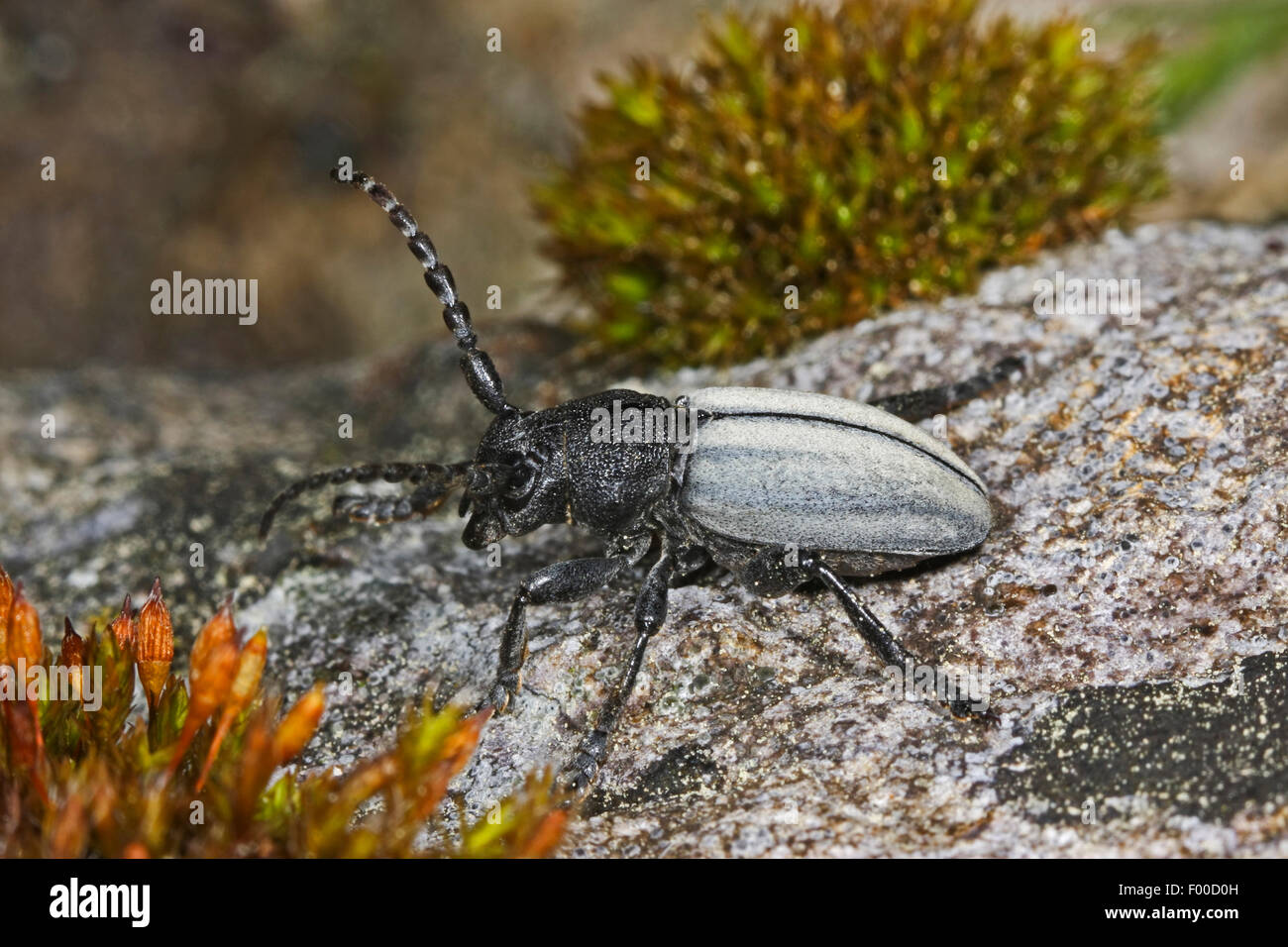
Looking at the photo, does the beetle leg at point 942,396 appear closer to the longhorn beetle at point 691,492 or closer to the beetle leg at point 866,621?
the longhorn beetle at point 691,492

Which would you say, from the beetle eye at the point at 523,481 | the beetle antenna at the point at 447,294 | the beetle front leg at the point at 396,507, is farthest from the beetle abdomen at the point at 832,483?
the beetle front leg at the point at 396,507

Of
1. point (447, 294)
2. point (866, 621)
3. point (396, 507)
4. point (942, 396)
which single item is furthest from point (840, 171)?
point (396, 507)

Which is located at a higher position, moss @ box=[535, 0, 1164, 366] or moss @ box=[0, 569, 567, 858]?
moss @ box=[535, 0, 1164, 366]

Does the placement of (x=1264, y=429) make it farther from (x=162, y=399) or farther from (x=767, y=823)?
(x=162, y=399)

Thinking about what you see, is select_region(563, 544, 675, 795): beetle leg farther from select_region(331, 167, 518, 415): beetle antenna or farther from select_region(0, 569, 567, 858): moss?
select_region(331, 167, 518, 415): beetle antenna

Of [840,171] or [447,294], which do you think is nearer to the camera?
[447,294]

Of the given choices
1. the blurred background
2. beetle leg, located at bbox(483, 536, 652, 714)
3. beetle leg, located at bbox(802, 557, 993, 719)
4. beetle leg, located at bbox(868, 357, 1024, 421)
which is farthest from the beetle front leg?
the blurred background

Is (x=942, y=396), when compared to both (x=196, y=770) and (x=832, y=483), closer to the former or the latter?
(x=832, y=483)
